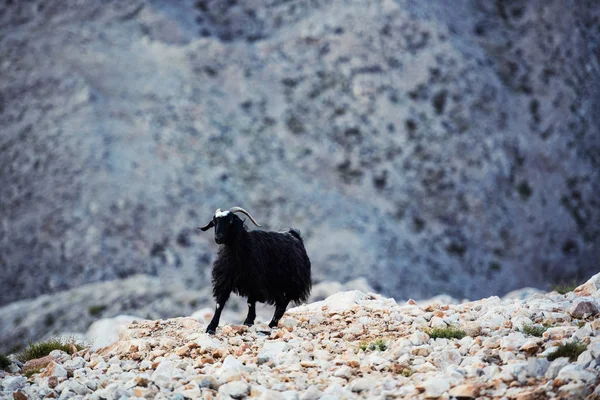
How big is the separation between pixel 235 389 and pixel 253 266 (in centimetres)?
356

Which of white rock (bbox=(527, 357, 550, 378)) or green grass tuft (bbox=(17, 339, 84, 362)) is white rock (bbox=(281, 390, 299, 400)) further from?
Answer: green grass tuft (bbox=(17, 339, 84, 362))

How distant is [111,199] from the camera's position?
109 feet

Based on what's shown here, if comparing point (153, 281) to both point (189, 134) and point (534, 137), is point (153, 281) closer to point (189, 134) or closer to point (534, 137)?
point (189, 134)

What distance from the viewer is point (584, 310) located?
32.5 feet

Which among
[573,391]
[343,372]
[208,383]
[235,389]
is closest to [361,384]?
[343,372]

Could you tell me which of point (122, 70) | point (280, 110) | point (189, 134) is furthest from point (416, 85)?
point (122, 70)

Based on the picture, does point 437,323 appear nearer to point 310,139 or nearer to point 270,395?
point 270,395

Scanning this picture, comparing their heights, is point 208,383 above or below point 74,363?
above

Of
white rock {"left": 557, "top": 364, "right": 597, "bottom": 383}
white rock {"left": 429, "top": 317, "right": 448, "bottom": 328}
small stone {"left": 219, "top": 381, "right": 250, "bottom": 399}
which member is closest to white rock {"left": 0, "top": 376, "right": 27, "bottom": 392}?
small stone {"left": 219, "top": 381, "right": 250, "bottom": 399}

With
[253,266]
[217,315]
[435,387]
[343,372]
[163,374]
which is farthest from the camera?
[253,266]

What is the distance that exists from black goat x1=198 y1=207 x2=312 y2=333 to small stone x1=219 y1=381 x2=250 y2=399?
2840 mm

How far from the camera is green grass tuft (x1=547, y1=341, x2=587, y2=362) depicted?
8185 mm

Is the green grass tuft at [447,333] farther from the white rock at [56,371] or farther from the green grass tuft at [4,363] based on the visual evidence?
the green grass tuft at [4,363]

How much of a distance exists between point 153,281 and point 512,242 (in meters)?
18.3
